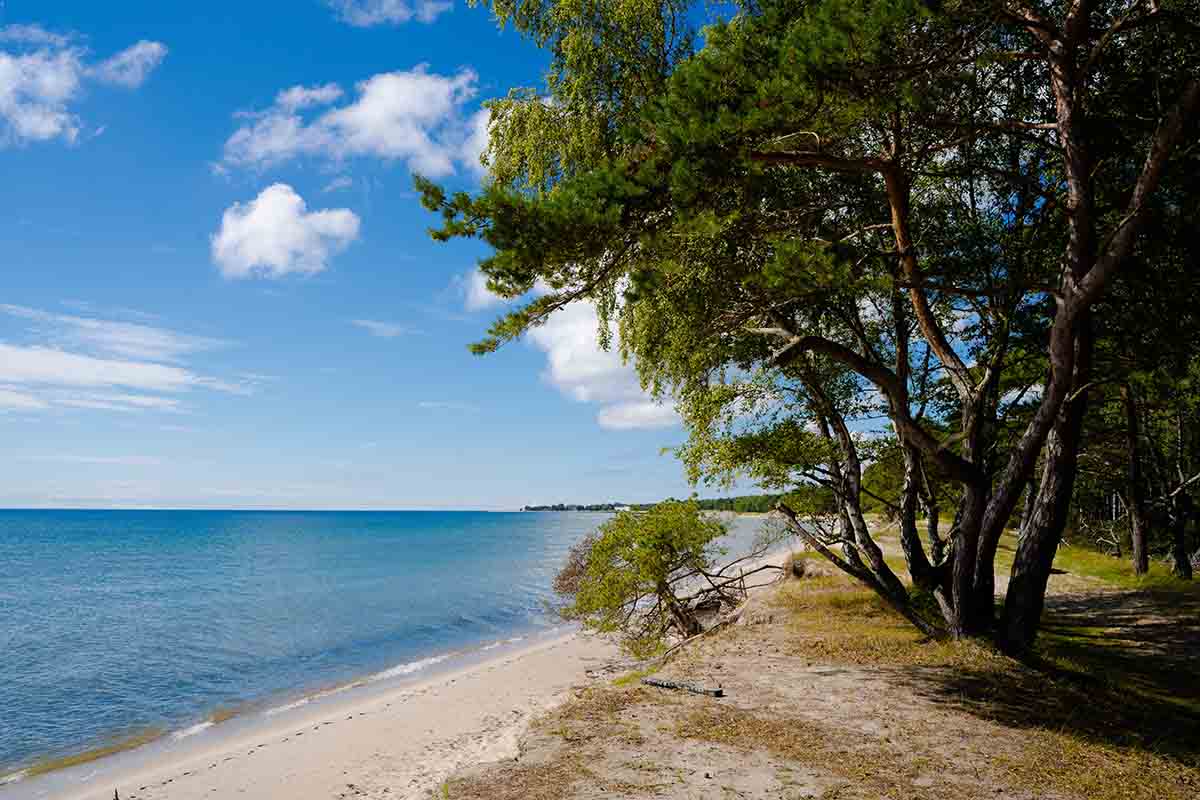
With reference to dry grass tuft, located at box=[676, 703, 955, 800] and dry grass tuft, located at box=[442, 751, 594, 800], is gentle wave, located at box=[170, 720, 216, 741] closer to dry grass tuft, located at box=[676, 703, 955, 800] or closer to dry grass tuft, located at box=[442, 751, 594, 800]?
dry grass tuft, located at box=[442, 751, 594, 800]

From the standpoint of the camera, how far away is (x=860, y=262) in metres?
9.33

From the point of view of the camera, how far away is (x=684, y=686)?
9.71 m

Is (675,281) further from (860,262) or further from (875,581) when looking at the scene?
(875,581)

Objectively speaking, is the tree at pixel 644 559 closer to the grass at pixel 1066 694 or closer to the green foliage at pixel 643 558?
the green foliage at pixel 643 558

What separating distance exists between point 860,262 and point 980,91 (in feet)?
9.41

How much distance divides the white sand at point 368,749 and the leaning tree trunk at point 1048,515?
24.5 feet

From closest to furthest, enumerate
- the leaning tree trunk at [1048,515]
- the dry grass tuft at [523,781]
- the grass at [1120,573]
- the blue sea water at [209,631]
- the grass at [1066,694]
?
the dry grass tuft at [523,781]
the grass at [1066,694]
the leaning tree trunk at [1048,515]
the blue sea water at [209,631]
the grass at [1120,573]

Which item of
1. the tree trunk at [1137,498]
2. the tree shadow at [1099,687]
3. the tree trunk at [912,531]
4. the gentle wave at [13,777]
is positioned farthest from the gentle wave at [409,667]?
the tree trunk at [1137,498]

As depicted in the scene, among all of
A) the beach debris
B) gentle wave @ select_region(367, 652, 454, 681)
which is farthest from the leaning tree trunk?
gentle wave @ select_region(367, 652, 454, 681)

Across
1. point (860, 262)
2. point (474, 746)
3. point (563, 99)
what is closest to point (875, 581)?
point (860, 262)

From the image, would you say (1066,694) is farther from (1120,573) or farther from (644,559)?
(1120,573)

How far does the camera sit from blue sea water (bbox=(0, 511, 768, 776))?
17844 millimetres

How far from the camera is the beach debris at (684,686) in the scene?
31.0ft

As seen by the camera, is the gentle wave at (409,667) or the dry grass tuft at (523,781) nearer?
the dry grass tuft at (523,781)
